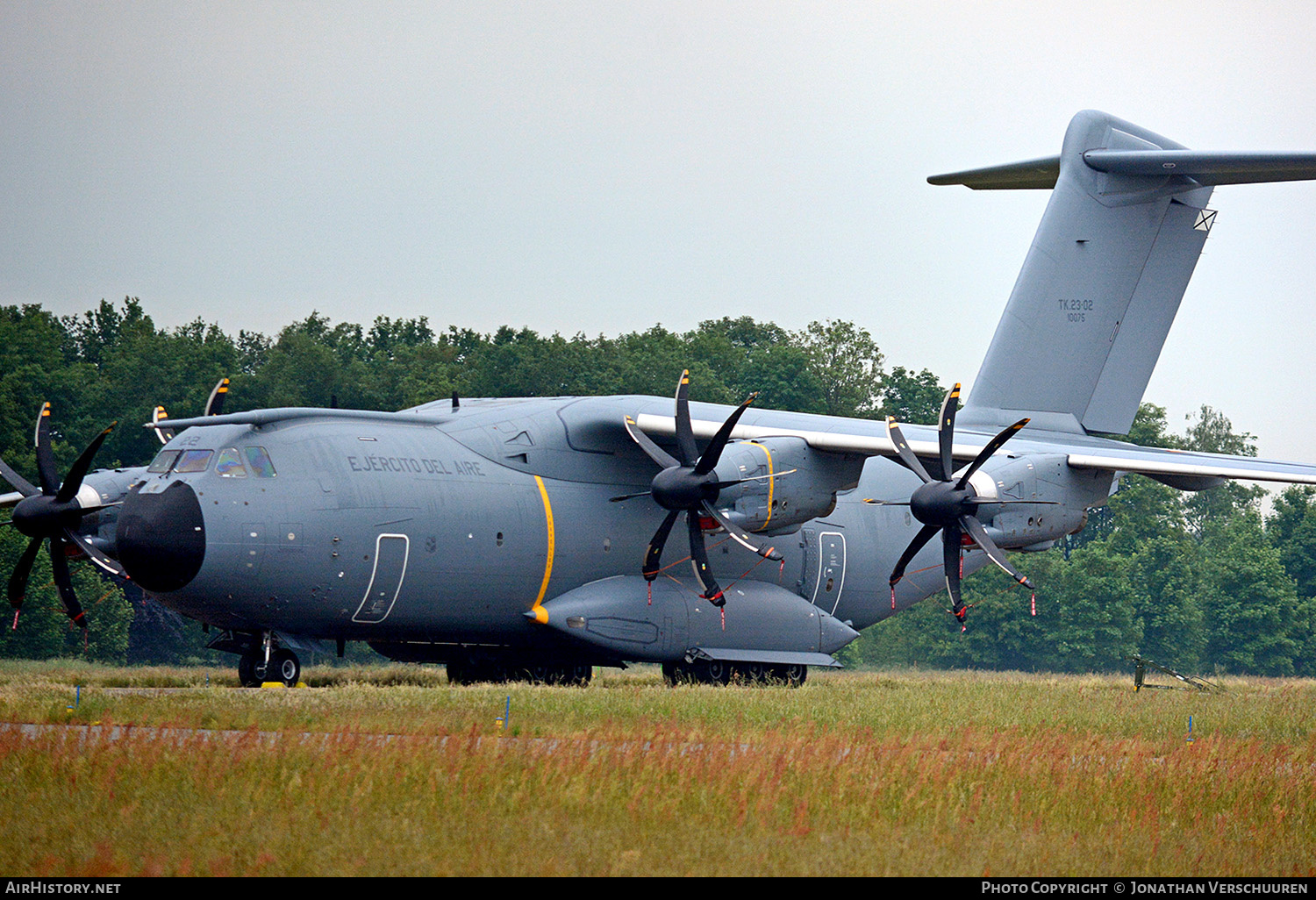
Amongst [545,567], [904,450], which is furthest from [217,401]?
[904,450]

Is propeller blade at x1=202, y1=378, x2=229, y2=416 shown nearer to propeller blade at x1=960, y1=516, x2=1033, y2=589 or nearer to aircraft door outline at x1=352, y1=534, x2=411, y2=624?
aircraft door outline at x1=352, y1=534, x2=411, y2=624

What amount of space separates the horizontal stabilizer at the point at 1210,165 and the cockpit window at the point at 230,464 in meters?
13.9

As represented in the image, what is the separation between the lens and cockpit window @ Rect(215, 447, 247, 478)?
16.8 m

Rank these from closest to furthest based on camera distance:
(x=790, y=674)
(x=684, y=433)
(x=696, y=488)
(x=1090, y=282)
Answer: (x=696, y=488) < (x=684, y=433) < (x=790, y=674) < (x=1090, y=282)

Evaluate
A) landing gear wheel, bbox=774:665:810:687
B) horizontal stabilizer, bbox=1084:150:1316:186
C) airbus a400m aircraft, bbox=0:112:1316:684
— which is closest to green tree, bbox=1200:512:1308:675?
airbus a400m aircraft, bbox=0:112:1316:684

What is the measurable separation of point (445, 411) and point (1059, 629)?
34.0 metres

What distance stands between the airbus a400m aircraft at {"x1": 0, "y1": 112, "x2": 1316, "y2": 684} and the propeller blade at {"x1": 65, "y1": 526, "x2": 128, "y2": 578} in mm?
112

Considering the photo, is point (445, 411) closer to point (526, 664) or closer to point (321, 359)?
point (526, 664)

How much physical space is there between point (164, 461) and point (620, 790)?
9.19m

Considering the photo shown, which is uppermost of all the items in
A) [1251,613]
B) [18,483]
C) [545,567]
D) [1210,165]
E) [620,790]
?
[1210,165]

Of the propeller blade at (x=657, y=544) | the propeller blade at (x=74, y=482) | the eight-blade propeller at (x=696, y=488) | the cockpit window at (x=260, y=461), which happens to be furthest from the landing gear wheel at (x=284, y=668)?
the propeller blade at (x=657, y=544)

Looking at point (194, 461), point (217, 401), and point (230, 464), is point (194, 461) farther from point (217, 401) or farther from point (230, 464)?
point (217, 401)

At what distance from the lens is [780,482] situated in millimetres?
18938
